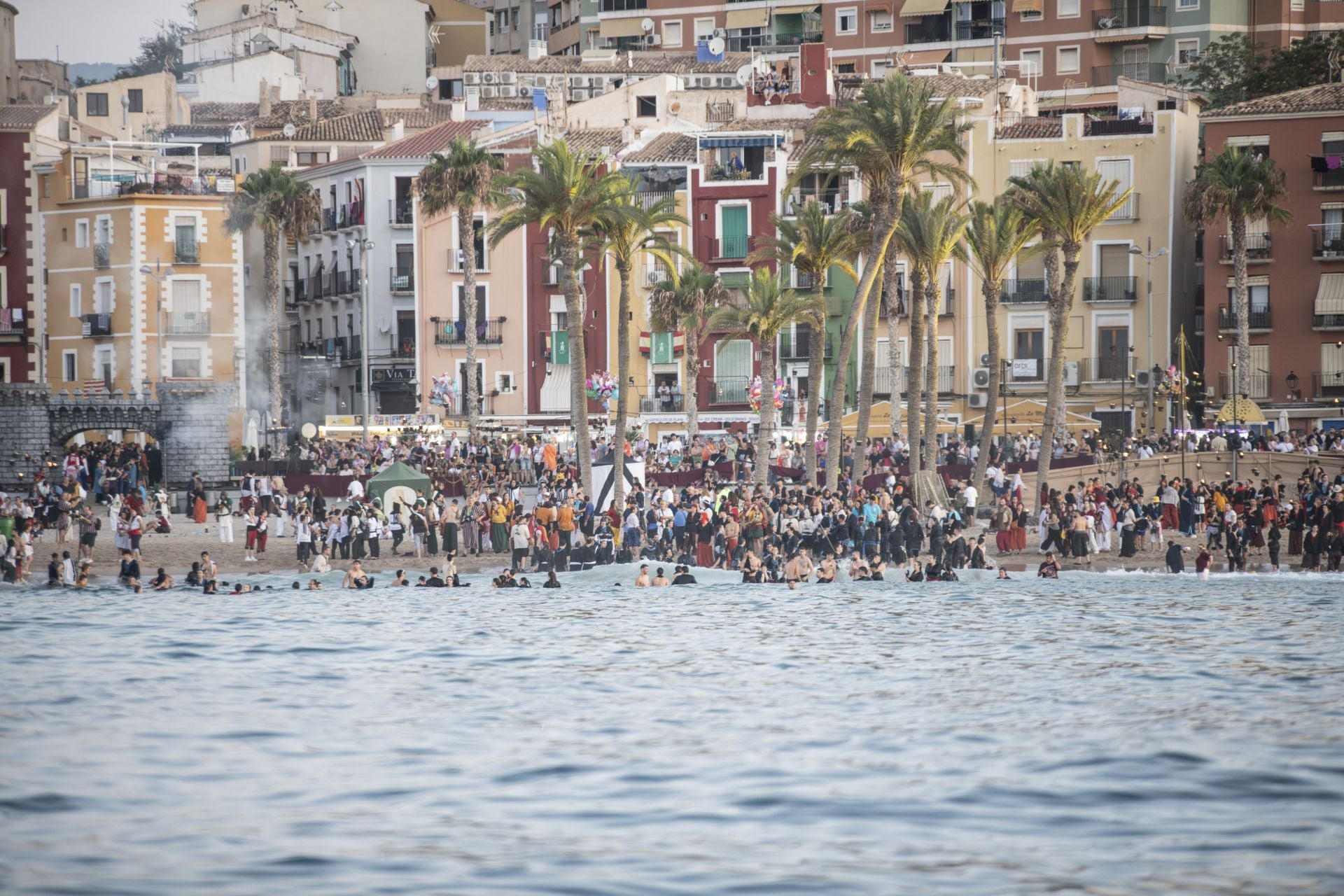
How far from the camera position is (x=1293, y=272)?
A: 6088cm

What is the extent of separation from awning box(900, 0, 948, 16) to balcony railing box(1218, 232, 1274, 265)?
1036 inches

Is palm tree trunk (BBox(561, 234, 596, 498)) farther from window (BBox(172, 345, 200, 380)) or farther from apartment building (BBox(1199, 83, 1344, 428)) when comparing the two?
apartment building (BBox(1199, 83, 1344, 428))

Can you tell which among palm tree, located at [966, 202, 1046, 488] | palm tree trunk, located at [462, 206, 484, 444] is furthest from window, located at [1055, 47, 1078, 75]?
palm tree, located at [966, 202, 1046, 488]

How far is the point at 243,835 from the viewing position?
1827 centimetres

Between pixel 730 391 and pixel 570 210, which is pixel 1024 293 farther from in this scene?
pixel 570 210

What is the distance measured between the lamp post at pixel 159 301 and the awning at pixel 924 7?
3634 centimetres

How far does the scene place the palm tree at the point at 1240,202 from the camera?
58.3 meters

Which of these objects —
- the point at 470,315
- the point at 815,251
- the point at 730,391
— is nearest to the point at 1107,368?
the point at 730,391

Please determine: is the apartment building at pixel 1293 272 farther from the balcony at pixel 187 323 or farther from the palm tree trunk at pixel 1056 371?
the balcony at pixel 187 323

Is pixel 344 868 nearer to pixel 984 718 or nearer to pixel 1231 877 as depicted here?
pixel 1231 877

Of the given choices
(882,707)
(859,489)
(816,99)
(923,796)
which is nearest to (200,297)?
(816,99)

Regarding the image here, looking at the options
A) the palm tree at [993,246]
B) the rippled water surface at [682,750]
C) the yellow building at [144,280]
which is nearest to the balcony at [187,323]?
the yellow building at [144,280]

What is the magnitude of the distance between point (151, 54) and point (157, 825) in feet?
339

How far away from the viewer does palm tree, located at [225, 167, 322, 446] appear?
6506 centimetres
